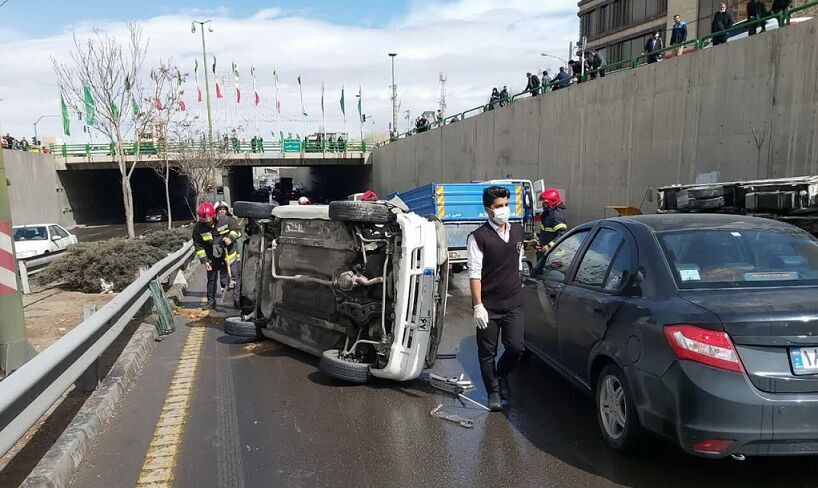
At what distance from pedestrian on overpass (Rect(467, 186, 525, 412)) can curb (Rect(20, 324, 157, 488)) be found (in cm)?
290

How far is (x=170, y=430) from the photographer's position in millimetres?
4445

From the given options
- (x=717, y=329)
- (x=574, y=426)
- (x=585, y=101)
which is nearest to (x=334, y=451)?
(x=574, y=426)

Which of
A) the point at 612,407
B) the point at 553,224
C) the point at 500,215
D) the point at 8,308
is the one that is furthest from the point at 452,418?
the point at 553,224

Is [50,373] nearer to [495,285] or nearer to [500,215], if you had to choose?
[495,285]

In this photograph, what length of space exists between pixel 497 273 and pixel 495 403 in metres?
1.04

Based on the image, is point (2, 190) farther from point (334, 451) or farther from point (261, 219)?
point (334, 451)

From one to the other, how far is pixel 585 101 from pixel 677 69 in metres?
4.48

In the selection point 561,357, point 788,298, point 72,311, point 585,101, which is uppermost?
point 585,101

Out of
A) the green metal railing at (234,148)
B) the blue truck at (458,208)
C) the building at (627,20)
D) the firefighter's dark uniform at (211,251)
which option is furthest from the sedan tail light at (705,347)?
the building at (627,20)

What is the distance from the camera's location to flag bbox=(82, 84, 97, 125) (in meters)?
18.5

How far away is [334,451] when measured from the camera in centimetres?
401

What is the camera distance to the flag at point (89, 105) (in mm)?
18484

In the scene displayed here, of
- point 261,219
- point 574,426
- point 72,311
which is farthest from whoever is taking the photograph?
point 72,311

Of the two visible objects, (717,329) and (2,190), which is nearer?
(717,329)
